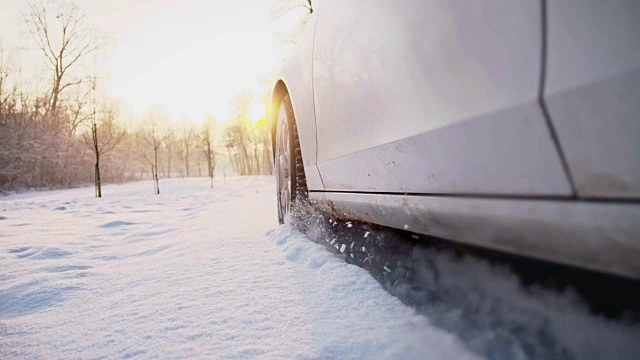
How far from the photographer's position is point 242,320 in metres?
1.31

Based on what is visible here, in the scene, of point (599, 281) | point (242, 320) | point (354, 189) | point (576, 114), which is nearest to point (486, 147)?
point (576, 114)

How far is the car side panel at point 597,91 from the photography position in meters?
0.50

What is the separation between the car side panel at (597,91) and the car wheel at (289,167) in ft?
7.19

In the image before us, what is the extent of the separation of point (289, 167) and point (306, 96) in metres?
0.98

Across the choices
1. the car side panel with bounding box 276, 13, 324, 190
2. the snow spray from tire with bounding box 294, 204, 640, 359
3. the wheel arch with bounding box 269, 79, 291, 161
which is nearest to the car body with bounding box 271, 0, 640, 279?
the snow spray from tire with bounding box 294, 204, 640, 359

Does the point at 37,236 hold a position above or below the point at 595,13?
below

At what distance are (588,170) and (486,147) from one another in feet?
0.70

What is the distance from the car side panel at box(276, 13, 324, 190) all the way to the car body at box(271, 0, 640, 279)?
543mm

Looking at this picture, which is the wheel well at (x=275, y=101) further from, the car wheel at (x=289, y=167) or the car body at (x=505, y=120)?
the car body at (x=505, y=120)

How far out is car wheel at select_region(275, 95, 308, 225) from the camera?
109 inches

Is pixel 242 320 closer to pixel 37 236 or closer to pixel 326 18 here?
pixel 326 18

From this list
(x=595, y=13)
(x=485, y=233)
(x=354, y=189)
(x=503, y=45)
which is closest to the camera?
(x=595, y=13)

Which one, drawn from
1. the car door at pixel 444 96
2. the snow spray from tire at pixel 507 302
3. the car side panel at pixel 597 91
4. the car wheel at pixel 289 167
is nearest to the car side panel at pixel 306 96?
the car door at pixel 444 96

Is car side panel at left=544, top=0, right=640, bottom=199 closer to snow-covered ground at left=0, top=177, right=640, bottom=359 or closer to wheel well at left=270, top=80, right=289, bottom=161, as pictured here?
snow-covered ground at left=0, top=177, right=640, bottom=359
